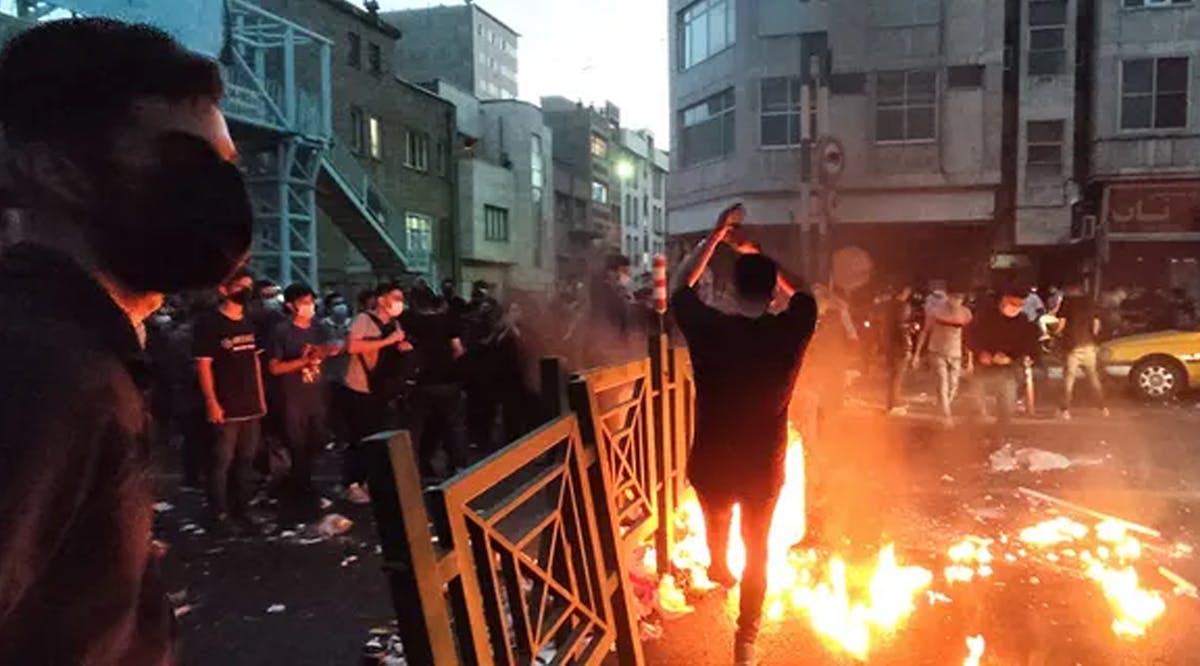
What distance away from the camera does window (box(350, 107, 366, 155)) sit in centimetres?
3075

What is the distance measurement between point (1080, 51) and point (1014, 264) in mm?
7028

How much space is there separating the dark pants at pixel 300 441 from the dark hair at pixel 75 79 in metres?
6.36

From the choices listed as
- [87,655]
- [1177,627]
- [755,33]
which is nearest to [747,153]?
[755,33]

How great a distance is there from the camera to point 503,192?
133ft

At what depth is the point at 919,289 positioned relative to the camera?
26.6 m

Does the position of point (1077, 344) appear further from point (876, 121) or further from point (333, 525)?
point (876, 121)

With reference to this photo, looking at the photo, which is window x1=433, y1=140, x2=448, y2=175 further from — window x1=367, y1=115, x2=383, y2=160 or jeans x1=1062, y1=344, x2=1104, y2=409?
jeans x1=1062, y1=344, x2=1104, y2=409

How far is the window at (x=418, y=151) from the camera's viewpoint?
112 ft

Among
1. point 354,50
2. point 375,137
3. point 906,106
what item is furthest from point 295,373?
point 354,50

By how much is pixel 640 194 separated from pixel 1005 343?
64.5 meters

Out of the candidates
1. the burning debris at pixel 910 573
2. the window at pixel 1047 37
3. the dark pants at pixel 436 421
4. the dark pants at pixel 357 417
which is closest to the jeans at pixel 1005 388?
the burning debris at pixel 910 573

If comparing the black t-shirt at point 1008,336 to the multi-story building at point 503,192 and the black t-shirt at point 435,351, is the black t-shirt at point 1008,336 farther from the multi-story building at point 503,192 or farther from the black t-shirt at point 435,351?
the multi-story building at point 503,192

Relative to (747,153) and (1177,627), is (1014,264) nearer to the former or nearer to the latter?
(747,153)

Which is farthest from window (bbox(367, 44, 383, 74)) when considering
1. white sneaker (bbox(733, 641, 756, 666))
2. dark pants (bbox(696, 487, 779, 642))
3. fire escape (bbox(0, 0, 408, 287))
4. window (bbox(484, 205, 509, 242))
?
white sneaker (bbox(733, 641, 756, 666))
